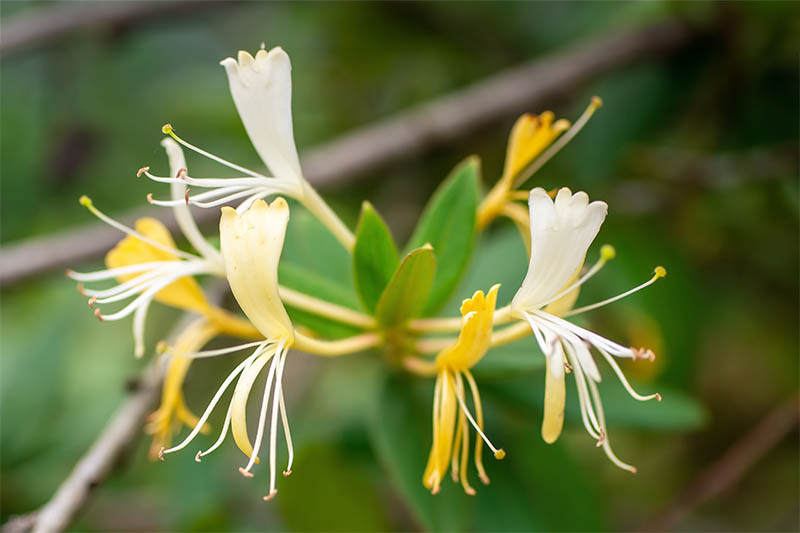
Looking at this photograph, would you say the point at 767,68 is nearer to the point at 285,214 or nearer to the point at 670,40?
the point at 670,40

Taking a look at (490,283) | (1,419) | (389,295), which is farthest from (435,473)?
(1,419)

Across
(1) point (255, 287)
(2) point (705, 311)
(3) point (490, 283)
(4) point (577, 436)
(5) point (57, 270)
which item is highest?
(5) point (57, 270)

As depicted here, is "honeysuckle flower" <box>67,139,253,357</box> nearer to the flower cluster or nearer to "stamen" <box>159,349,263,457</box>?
the flower cluster

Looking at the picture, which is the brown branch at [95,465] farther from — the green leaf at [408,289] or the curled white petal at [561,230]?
the curled white petal at [561,230]

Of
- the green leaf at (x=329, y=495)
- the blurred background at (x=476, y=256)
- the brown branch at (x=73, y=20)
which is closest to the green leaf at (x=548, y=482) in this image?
the blurred background at (x=476, y=256)

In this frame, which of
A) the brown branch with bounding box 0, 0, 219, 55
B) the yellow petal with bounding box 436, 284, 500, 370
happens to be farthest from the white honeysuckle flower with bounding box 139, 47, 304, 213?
the brown branch with bounding box 0, 0, 219, 55

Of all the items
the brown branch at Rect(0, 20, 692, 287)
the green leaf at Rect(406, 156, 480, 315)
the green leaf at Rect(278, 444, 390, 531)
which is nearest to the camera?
the green leaf at Rect(406, 156, 480, 315)

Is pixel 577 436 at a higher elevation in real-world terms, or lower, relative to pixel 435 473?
lower
